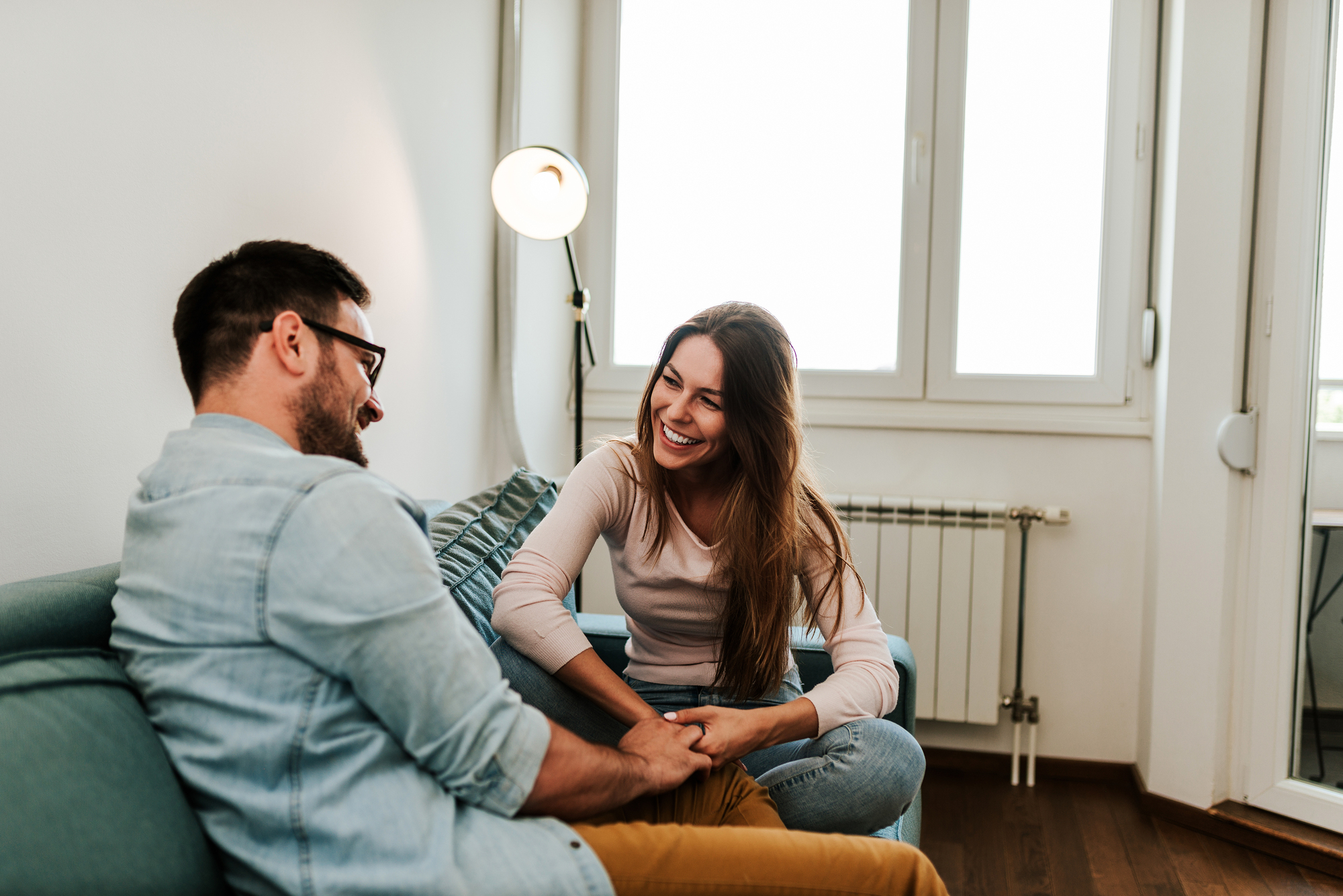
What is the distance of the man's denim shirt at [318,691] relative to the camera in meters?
0.73

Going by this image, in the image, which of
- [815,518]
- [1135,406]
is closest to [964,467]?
[1135,406]

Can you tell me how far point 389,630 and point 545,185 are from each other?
1.43 meters

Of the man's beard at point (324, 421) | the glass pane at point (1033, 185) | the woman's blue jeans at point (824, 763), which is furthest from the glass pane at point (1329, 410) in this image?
the man's beard at point (324, 421)

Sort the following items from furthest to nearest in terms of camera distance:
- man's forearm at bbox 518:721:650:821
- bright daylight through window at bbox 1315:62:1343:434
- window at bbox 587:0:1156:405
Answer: window at bbox 587:0:1156:405 < bright daylight through window at bbox 1315:62:1343:434 < man's forearm at bbox 518:721:650:821

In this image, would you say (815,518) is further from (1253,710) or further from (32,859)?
(1253,710)

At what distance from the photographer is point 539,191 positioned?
6.47ft

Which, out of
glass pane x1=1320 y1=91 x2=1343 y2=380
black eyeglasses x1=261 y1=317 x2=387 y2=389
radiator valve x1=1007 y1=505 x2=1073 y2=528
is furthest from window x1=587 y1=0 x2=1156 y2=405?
black eyeglasses x1=261 y1=317 x2=387 y2=389

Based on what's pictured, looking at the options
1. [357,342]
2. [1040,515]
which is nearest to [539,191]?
[357,342]

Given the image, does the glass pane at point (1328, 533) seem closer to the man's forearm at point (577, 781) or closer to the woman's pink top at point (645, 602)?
the woman's pink top at point (645, 602)

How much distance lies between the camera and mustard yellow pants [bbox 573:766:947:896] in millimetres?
812

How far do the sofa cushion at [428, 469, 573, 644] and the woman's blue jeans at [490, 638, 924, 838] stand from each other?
0.09m

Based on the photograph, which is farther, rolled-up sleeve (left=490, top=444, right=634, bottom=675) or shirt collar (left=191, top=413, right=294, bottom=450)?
rolled-up sleeve (left=490, top=444, right=634, bottom=675)

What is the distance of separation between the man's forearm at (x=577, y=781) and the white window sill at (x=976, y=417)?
64.9 inches

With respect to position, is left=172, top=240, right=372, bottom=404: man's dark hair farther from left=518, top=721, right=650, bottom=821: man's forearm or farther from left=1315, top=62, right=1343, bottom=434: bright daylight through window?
left=1315, top=62, right=1343, bottom=434: bright daylight through window
